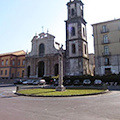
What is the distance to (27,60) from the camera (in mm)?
46438

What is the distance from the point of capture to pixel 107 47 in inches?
1353

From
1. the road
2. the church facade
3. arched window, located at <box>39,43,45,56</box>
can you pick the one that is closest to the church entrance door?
the church facade

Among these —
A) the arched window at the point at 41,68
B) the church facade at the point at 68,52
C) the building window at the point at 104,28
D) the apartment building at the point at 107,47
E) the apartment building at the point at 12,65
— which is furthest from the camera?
the apartment building at the point at 12,65

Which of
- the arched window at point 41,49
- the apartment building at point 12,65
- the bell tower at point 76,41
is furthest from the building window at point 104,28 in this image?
the apartment building at point 12,65

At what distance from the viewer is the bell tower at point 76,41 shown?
3703cm

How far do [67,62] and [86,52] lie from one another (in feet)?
22.7

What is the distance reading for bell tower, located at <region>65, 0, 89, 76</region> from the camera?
121 ft

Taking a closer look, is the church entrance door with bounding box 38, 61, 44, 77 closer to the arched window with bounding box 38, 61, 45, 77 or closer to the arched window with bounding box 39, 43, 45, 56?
the arched window with bounding box 38, 61, 45, 77

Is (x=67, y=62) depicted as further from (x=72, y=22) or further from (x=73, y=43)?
(x=72, y=22)

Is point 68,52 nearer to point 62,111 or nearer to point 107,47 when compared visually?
point 107,47

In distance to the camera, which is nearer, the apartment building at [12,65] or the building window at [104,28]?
the building window at [104,28]

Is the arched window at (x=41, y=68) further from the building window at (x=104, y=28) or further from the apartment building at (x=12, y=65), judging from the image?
the building window at (x=104, y=28)

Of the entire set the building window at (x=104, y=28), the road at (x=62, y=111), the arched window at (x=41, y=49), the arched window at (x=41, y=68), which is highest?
the building window at (x=104, y=28)

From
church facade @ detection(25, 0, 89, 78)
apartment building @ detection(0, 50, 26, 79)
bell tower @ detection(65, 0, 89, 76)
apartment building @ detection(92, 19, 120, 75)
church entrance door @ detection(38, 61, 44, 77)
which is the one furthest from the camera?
apartment building @ detection(0, 50, 26, 79)
